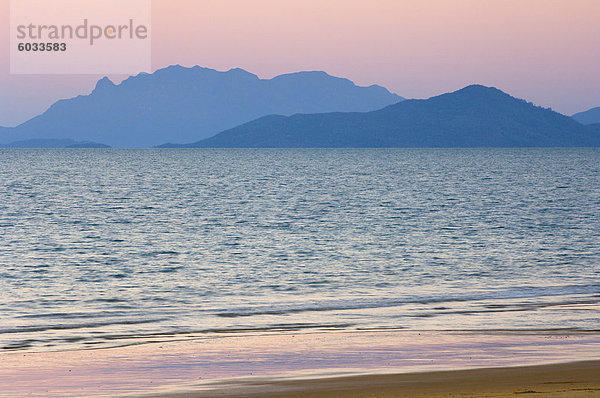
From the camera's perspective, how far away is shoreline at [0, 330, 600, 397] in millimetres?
13234

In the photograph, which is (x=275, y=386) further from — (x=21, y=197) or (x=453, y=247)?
(x=21, y=197)

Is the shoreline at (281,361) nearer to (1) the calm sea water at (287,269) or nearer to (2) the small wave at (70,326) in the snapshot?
(1) the calm sea water at (287,269)

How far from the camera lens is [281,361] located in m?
15.4

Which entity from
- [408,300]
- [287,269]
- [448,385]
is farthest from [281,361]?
[287,269]

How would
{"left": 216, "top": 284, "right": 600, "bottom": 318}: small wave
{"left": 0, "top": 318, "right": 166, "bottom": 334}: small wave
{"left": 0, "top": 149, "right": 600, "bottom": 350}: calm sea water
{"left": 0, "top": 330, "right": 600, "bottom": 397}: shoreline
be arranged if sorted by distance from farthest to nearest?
{"left": 216, "top": 284, "right": 600, "bottom": 318}: small wave
{"left": 0, "top": 149, "right": 600, "bottom": 350}: calm sea water
{"left": 0, "top": 318, "right": 166, "bottom": 334}: small wave
{"left": 0, "top": 330, "right": 600, "bottom": 397}: shoreline

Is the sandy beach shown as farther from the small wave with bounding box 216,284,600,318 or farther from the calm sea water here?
the small wave with bounding box 216,284,600,318

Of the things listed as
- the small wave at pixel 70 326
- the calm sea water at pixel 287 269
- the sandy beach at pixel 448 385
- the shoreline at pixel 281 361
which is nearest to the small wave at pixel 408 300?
the calm sea water at pixel 287 269

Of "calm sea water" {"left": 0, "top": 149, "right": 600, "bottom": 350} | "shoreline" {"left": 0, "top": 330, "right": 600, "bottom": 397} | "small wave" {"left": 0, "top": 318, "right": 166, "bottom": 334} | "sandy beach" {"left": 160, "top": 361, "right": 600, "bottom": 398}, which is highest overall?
"sandy beach" {"left": 160, "top": 361, "right": 600, "bottom": 398}

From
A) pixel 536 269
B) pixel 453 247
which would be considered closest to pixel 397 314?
pixel 536 269

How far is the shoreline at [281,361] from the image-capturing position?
43.4ft

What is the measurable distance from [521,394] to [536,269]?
20000 millimetres

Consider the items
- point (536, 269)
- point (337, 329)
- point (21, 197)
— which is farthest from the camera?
point (21, 197)

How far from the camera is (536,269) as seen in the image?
31.1 metres

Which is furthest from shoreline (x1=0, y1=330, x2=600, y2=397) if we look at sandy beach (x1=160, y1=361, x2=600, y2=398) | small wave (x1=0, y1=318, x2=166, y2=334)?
small wave (x1=0, y1=318, x2=166, y2=334)
